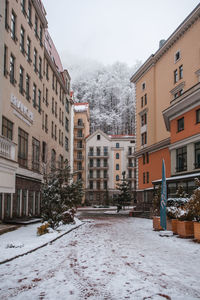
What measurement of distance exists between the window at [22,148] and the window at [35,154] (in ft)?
6.66

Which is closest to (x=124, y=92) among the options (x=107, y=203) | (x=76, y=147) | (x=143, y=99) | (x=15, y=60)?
(x=76, y=147)

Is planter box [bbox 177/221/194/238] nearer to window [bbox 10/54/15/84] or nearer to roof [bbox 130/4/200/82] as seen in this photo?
window [bbox 10/54/15/84]

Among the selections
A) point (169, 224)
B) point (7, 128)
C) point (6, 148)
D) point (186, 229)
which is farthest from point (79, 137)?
point (186, 229)

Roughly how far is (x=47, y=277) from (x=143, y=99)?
38006mm

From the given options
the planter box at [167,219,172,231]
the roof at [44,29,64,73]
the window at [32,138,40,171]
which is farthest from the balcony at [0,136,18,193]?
the roof at [44,29,64,73]

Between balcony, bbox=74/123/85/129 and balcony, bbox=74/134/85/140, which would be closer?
balcony, bbox=74/123/85/129

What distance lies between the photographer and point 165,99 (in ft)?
121

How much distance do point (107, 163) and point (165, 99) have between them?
42.5 meters

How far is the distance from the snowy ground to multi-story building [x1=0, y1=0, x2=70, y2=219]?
22.1 feet

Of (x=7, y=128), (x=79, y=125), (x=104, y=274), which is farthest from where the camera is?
(x=79, y=125)

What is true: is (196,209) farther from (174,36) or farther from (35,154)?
(174,36)

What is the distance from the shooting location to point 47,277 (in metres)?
6.91

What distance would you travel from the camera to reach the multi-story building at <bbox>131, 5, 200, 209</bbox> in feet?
91.9

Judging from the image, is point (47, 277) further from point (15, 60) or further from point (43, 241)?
point (15, 60)
